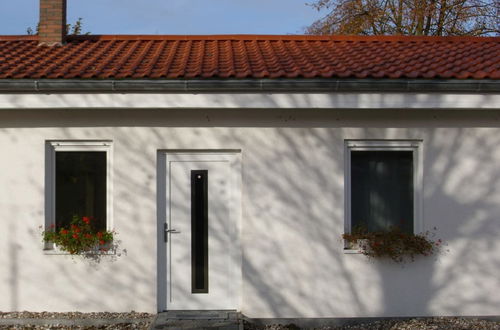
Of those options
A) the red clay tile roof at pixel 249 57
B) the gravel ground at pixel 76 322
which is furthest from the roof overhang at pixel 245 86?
the gravel ground at pixel 76 322

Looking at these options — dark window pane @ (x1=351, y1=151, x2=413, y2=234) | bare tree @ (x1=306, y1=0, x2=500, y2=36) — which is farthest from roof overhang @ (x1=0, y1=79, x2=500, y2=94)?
bare tree @ (x1=306, y1=0, x2=500, y2=36)

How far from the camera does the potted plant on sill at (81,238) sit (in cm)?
673

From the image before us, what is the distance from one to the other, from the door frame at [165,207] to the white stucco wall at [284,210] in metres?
0.11

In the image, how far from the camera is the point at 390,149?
23.0ft

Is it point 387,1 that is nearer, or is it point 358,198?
point 358,198

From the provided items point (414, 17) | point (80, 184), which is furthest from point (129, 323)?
point (414, 17)

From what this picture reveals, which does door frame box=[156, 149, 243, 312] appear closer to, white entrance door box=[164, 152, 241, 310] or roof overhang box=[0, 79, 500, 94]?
white entrance door box=[164, 152, 241, 310]

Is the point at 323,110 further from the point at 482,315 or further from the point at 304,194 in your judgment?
the point at 482,315

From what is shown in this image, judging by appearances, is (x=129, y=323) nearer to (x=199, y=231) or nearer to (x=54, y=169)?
(x=199, y=231)

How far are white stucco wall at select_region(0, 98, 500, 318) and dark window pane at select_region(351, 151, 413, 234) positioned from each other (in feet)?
0.83

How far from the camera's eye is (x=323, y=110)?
22.5ft

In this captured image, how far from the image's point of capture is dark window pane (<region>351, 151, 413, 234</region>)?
23.1ft

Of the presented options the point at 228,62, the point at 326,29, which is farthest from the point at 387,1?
the point at 228,62

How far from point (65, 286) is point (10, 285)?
2.33 ft
